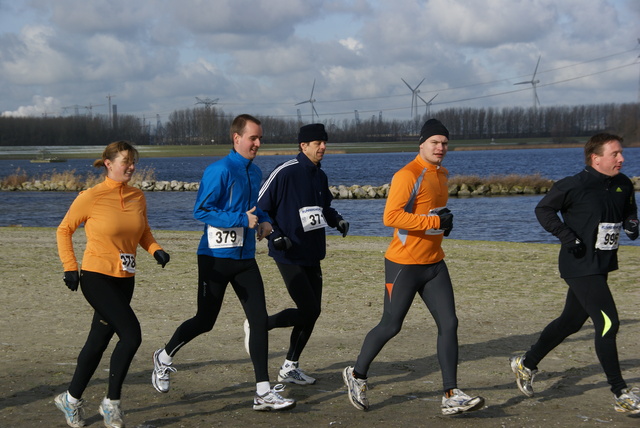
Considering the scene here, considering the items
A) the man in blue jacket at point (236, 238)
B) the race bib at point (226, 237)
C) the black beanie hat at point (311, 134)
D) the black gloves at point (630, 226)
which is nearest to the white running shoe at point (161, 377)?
the man in blue jacket at point (236, 238)

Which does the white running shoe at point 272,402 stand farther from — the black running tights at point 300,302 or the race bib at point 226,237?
the race bib at point 226,237

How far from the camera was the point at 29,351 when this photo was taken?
7.51m

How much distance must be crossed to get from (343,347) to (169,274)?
5.56 m

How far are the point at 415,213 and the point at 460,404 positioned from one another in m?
1.31

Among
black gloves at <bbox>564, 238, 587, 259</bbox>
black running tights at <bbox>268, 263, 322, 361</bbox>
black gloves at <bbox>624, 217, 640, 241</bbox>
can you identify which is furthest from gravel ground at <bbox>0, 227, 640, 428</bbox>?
black gloves at <bbox>624, 217, 640, 241</bbox>

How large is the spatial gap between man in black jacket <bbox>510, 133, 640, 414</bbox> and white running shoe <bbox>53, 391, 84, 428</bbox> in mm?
3344

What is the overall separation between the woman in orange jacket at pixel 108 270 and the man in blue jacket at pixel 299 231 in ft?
4.25

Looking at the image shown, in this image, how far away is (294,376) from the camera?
6.49m

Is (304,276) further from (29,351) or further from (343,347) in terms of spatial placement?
(29,351)

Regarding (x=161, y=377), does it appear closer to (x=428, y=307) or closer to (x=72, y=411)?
(x=72, y=411)

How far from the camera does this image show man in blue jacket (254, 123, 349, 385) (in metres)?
6.41

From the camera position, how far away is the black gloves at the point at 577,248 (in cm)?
558

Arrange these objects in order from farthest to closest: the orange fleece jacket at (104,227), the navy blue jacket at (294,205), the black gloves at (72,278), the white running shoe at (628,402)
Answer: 1. the navy blue jacket at (294,205)
2. the white running shoe at (628,402)
3. the orange fleece jacket at (104,227)
4. the black gloves at (72,278)

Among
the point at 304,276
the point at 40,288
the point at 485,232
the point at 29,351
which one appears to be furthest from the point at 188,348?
the point at 485,232
